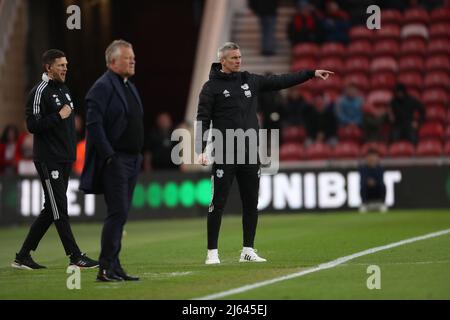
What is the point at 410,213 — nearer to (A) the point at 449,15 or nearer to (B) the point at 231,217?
(B) the point at 231,217

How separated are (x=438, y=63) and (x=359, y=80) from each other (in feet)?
5.77

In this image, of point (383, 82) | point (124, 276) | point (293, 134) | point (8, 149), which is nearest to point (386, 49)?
point (383, 82)

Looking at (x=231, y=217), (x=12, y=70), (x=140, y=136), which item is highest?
(x=12, y=70)

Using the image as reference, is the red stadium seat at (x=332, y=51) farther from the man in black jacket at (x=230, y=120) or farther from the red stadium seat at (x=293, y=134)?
the man in black jacket at (x=230, y=120)

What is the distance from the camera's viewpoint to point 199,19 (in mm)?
33219

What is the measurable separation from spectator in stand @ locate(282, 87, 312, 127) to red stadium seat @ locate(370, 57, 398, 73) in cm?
255

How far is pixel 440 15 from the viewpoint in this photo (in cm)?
2709

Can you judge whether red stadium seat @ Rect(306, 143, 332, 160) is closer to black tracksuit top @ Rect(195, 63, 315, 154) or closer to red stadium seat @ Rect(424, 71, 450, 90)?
red stadium seat @ Rect(424, 71, 450, 90)

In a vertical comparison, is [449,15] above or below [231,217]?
above

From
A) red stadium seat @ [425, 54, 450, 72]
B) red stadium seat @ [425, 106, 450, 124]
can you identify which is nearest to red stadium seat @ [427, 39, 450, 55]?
red stadium seat @ [425, 54, 450, 72]

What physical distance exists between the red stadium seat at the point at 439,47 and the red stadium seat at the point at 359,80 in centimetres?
158

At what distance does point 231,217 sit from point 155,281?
11.4m

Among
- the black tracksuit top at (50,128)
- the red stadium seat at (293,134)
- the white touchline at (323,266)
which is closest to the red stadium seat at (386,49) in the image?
the red stadium seat at (293,134)

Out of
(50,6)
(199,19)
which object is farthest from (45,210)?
(199,19)
